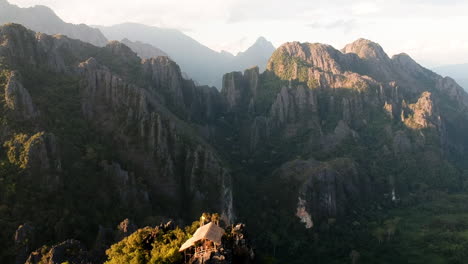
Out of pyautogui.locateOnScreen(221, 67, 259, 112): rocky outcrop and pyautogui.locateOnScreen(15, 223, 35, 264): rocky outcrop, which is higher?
pyautogui.locateOnScreen(221, 67, 259, 112): rocky outcrop

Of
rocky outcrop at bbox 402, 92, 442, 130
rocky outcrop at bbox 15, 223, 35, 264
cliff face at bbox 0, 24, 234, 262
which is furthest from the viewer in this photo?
rocky outcrop at bbox 402, 92, 442, 130

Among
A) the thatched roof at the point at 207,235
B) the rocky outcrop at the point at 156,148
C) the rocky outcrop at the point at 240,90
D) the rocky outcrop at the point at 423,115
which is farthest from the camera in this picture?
the rocky outcrop at the point at 240,90

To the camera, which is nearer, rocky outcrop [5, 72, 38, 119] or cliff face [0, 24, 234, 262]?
cliff face [0, 24, 234, 262]

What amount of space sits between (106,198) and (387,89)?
12650 cm

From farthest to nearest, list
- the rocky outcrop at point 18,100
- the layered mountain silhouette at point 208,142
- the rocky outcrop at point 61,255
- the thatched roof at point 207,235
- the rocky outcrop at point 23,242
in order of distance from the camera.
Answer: the rocky outcrop at point 18,100, the layered mountain silhouette at point 208,142, the rocky outcrop at point 23,242, the rocky outcrop at point 61,255, the thatched roof at point 207,235

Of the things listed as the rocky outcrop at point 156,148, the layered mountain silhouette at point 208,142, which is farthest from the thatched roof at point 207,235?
the rocky outcrop at point 156,148

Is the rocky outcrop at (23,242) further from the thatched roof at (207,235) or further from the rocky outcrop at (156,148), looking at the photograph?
the thatched roof at (207,235)

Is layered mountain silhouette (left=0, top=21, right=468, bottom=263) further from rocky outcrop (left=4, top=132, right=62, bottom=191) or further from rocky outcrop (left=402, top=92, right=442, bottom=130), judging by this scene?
rocky outcrop (left=402, top=92, right=442, bottom=130)

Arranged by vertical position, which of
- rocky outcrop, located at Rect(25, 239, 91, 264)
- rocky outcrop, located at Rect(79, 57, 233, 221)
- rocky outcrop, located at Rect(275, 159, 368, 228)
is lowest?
rocky outcrop, located at Rect(275, 159, 368, 228)

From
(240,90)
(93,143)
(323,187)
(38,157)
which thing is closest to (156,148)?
(93,143)

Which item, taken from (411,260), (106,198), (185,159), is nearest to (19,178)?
(106,198)

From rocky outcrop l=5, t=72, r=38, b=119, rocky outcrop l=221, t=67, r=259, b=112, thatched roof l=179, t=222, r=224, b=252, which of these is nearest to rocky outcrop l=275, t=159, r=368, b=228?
rocky outcrop l=221, t=67, r=259, b=112

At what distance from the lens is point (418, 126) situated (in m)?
153

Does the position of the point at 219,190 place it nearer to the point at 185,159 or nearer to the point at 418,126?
the point at 185,159
